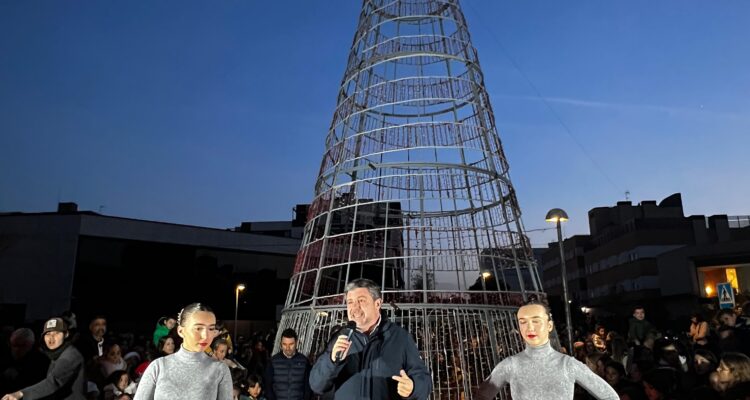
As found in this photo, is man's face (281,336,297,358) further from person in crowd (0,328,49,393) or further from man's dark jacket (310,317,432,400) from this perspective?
man's dark jacket (310,317,432,400)

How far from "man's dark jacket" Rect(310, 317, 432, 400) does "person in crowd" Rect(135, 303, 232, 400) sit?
724mm

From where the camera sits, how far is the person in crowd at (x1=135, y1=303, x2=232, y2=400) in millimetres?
3184

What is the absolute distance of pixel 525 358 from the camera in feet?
10.8

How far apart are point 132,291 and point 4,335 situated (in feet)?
76.1

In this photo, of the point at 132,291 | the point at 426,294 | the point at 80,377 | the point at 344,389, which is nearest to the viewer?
the point at 344,389

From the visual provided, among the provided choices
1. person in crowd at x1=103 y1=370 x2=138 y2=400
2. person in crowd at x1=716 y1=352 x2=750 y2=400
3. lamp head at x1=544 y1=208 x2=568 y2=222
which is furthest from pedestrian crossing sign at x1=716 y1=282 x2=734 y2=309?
person in crowd at x1=103 y1=370 x2=138 y2=400

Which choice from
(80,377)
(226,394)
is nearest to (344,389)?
(226,394)

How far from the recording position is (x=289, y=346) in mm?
6156

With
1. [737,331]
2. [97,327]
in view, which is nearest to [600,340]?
[737,331]

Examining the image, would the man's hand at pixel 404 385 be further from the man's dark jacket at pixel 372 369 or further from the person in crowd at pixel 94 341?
the person in crowd at pixel 94 341

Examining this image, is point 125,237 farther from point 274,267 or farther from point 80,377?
point 80,377

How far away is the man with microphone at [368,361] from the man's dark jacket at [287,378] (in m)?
3.17

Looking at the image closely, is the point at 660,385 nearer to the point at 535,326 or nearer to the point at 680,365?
the point at 680,365

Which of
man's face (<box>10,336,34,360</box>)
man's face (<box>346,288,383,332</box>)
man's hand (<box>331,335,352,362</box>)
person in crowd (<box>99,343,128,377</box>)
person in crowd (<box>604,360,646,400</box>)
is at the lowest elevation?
person in crowd (<box>604,360,646,400</box>)
